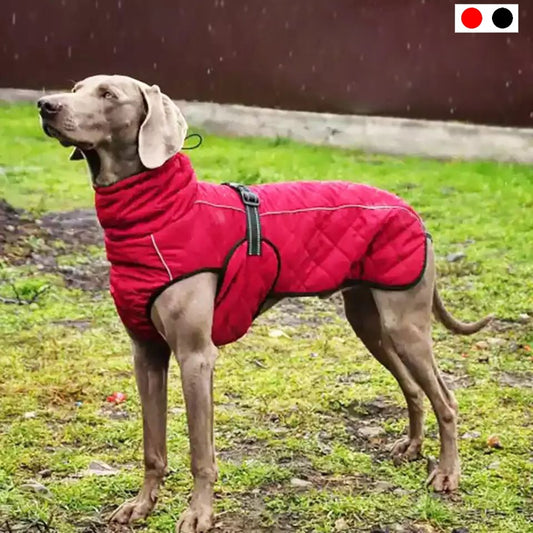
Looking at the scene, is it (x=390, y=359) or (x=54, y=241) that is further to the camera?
(x=54, y=241)

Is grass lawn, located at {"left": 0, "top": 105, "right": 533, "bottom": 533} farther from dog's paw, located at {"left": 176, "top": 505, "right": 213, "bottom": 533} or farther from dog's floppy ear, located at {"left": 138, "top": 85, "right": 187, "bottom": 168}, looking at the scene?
dog's floppy ear, located at {"left": 138, "top": 85, "right": 187, "bottom": 168}

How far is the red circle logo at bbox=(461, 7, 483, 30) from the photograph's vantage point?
12.2 metres

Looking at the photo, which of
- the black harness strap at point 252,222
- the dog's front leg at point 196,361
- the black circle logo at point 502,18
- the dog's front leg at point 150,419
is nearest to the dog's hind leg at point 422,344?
the black harness strap at point 252,222

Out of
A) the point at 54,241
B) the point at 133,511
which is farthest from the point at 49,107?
the point at 54,241

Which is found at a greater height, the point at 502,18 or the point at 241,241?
the point at 502,18

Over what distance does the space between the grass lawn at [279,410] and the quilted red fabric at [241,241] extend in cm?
79

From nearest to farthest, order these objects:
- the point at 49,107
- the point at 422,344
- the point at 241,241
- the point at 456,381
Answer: the point at 49,107
the point at 241,241
the point at 422,344
the point at 456,381

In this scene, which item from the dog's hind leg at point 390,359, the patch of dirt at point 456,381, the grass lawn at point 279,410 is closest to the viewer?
the grass lawn at point 279,410

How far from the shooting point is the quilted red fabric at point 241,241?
3576mm

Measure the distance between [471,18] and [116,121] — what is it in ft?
31.3

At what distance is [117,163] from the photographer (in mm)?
3602

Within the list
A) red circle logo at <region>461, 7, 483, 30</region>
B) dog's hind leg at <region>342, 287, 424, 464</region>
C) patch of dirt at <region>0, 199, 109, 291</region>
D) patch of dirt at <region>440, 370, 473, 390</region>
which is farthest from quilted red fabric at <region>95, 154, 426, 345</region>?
red circle logo at <region>461, 7, 483, 30</region>

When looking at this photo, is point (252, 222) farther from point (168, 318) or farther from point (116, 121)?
point (116, 121)

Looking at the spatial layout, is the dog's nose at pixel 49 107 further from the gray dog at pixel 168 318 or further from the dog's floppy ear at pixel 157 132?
the dog's floppy ear at pixel 157 132
